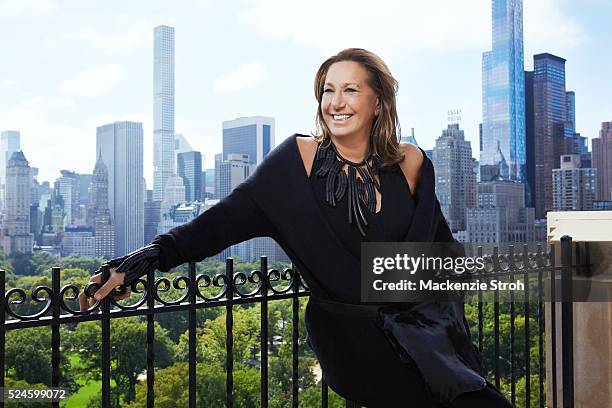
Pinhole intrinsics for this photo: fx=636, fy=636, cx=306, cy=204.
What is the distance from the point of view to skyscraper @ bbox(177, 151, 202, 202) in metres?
53.1

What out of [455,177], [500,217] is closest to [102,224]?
[455,177]

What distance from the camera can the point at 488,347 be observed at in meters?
20.7

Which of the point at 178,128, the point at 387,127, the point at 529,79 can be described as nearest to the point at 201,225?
the point at 387,127

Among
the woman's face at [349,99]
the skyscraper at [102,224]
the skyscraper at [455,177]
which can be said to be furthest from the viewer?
the skyscraper at [102,224]

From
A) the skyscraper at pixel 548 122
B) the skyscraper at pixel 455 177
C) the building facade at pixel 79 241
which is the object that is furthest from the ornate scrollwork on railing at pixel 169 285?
the building facade at pixel 79 241

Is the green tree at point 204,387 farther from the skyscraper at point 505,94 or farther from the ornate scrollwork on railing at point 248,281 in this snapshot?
the skyscraper at point 505,94

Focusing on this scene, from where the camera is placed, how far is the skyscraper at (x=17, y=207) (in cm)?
4309

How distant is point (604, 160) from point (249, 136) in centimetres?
2658

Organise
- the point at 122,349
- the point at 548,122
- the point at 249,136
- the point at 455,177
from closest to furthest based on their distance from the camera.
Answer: the point at 122,349 → the point at 455,177 → the point at 548,122 → the point at 249,136

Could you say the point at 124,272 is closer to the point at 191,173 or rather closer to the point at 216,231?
the point at 216,231

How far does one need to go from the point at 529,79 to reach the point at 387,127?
54429 millimetres

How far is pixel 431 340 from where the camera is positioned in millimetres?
2332

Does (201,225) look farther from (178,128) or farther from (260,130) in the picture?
(178,128)

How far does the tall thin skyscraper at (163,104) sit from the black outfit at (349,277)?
54.3 meters
